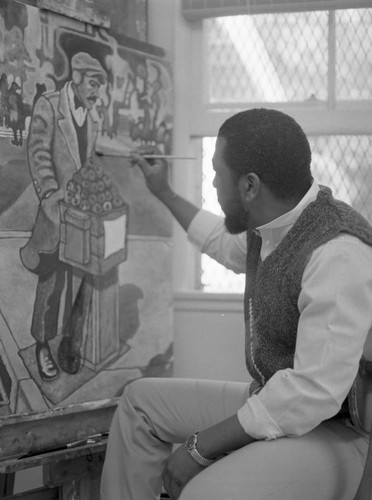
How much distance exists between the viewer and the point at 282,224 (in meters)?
1.95

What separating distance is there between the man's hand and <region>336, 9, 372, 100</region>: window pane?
136cm

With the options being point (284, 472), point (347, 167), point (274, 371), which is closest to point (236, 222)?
point (274, 371)

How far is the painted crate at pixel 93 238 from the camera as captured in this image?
2318mm

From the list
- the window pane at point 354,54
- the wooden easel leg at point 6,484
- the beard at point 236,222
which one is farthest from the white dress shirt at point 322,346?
the window pane at point 354,54

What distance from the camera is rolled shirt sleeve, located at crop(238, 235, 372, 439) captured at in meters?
1.73

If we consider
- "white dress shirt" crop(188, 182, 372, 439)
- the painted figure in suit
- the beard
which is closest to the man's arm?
the painted figure in suit

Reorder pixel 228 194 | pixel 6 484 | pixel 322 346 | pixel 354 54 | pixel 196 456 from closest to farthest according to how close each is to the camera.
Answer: pixel 322 346 < pixel 196 456 < pixel 228 194 < pixel 6 484 < pixel 354 54

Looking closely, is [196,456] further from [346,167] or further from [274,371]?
[346,167]

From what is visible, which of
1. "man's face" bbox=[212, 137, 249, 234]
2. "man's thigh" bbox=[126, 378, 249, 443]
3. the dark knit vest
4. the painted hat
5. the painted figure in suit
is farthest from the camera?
the painted hat

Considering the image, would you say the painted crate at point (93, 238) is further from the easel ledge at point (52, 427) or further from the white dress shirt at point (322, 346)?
the white dress shirt at point (322, 346)

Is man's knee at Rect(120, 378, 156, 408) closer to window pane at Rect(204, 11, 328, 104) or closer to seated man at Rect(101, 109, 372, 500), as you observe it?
seated man at Rect(101, 109, 372, 500)

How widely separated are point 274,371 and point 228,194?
409mm

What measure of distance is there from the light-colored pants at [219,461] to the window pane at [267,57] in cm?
106

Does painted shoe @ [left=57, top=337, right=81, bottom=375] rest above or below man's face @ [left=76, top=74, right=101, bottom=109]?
below
